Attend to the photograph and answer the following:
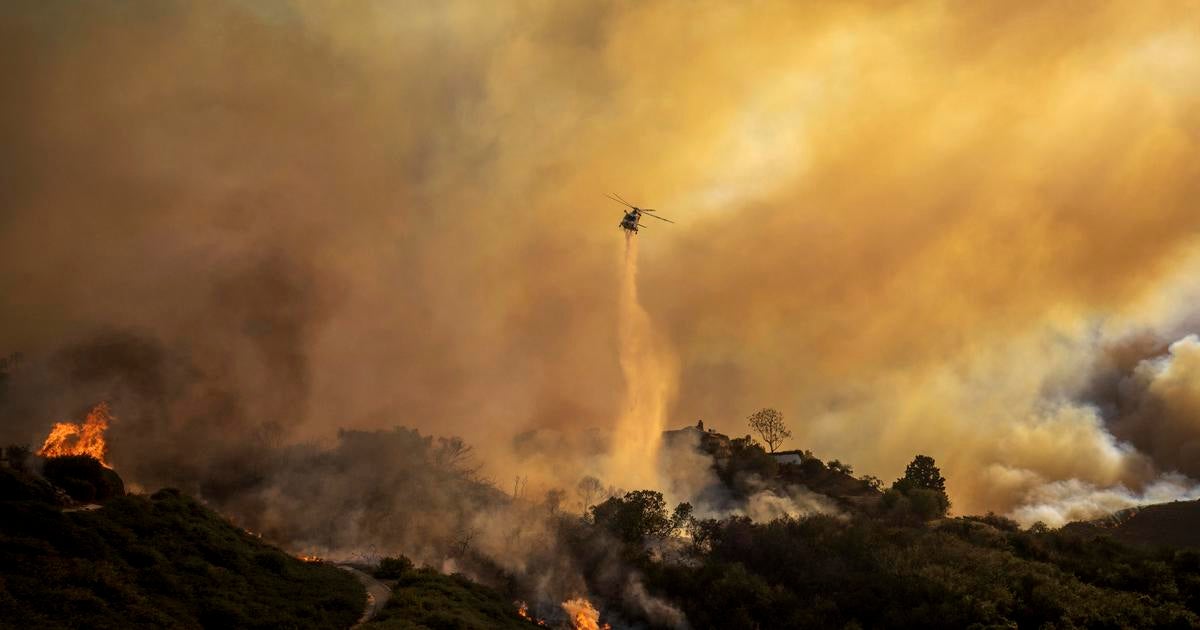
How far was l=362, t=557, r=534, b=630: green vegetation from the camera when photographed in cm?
4834

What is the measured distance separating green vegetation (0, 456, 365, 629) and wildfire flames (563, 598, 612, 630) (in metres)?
27.5

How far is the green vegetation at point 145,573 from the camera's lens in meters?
32.4

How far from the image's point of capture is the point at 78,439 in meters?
81.1

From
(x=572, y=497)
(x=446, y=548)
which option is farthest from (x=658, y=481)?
(x=446, y=548)

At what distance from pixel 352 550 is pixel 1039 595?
81.8m

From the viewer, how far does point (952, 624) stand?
6106 cm

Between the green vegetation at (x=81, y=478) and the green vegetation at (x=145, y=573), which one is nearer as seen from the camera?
the green vegetation at (x=145, y=573)

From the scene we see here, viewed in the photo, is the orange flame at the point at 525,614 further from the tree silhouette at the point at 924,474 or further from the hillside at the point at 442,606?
the tree silhouette at the point at 924,474

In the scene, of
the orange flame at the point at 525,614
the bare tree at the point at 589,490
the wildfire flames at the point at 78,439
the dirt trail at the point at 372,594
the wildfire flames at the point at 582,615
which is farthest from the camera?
the bare tree at the point at 589,490

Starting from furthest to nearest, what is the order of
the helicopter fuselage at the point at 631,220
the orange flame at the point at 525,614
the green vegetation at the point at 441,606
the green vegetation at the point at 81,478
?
the helicopter fuselage at the point at 631,220 < the orange flame at the point at 525,614 < the green vegetation at the point at 81,478 < the green vegetation at the point at 441,606

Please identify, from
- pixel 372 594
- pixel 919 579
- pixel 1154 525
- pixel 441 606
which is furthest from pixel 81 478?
pixel 1154 525

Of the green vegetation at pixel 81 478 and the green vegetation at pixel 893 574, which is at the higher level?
the green vegetation at pixel 81 478

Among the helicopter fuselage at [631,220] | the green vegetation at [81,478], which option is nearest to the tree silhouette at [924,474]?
the helicopter fuselage at [631,220]

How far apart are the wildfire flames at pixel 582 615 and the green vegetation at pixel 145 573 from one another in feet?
90.1
